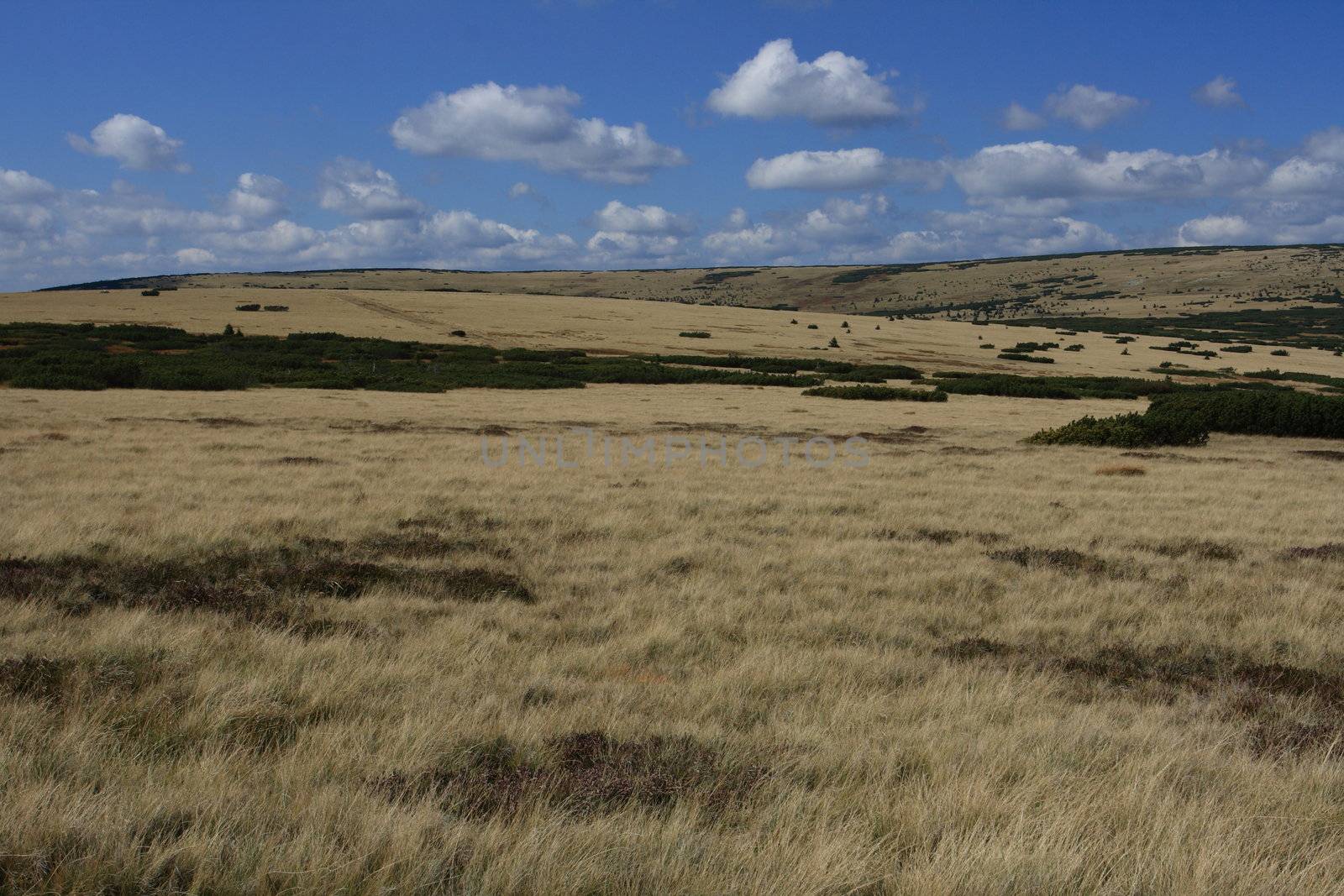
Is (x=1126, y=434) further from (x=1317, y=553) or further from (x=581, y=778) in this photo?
(x=581, y=778)

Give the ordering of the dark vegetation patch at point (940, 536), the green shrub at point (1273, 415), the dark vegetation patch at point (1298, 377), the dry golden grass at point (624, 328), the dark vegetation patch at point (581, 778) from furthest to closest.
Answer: the dry golden grass at point (624, 328) → the dark vegetation patch at point (1298, 377) → the green shrub at point (1273, 415) → the dark vegetation patch at point (940, 536) → the dark vegetation patch at point (581, 778)

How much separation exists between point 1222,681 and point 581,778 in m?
5.05

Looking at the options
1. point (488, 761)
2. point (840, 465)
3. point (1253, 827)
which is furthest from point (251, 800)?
point (840, 465)

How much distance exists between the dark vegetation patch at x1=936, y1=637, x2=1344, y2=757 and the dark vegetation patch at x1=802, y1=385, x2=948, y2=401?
3607 cm

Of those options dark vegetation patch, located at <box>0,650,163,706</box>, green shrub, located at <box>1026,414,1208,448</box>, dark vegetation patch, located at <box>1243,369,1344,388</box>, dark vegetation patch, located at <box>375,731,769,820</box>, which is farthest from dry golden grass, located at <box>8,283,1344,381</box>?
dark vegetation patch, located at <box>0,650,163,706</box>

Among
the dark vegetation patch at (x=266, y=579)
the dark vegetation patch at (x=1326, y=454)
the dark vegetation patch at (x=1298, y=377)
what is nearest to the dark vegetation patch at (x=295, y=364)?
the dark vegetation patch at (x=1326, y=454)

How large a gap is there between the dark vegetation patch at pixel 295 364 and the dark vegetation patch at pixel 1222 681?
1464 inches

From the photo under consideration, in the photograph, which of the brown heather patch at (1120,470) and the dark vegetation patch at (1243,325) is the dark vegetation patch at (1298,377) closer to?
the dark vegetation patch at (1243,325)

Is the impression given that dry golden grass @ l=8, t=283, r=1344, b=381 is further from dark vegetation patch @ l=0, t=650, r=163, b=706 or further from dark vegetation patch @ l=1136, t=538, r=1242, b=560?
dark vegetation patch @ l=0, t=650, r=163, b=706

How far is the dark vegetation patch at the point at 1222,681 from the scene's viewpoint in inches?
213

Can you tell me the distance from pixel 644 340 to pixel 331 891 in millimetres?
74679

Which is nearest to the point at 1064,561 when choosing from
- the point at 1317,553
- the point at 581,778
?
the point at 1317,553

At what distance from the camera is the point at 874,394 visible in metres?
43.7

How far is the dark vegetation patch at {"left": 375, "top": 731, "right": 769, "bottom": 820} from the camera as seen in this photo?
13.1 feet
